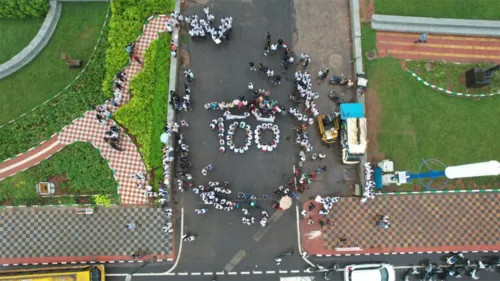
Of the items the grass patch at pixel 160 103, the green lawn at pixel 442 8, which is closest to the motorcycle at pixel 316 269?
the grass patch at pixel 160 103

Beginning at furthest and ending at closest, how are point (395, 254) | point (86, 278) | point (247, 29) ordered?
1. point (247, 29)
2. point (395, 254)
3. point (86, 278)

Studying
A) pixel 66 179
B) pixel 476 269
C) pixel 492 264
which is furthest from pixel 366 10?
pixel 66 179

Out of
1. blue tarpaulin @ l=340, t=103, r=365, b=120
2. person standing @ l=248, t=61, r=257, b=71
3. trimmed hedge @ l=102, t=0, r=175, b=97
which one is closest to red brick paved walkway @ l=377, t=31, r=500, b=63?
blue tarpaulin @ l=340, t=103, r=365, b=120

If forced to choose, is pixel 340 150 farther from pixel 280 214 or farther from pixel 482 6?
pixel 482 6

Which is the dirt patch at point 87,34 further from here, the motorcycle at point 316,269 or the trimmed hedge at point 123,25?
the motorcycle at point 316,269

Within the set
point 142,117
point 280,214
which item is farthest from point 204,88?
point 280,214

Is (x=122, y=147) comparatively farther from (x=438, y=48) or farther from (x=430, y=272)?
(x=438, y=48)
